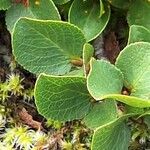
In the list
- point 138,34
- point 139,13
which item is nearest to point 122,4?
point 139,13

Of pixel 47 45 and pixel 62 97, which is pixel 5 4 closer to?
pixel 47 45

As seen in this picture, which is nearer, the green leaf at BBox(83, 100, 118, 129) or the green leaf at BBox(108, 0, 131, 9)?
the green leaf at BBox(83, 100, 118, 129)

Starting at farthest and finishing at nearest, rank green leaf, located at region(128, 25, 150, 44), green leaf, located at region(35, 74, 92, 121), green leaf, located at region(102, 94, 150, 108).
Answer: green leaf, located at region(128, 25, 150, 44) → green leaf, located at region(35, 74, 92, 121) → green leaf, located at region(102, 94, 150, 108)

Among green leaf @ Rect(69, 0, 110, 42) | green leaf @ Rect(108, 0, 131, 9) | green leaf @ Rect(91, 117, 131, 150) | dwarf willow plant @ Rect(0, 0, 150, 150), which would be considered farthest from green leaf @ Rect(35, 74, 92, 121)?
green leaf @ Rect(108, 0, 131, 9)

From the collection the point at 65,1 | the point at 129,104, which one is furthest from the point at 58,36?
the point at 129,104

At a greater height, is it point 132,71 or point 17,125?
point 132,71

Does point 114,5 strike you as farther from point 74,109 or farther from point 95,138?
point 95,138

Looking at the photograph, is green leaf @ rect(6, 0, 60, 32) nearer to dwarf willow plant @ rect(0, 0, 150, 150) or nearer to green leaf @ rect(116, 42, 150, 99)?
dwarf willow plant @ rect(0, 0, 150, 150)
